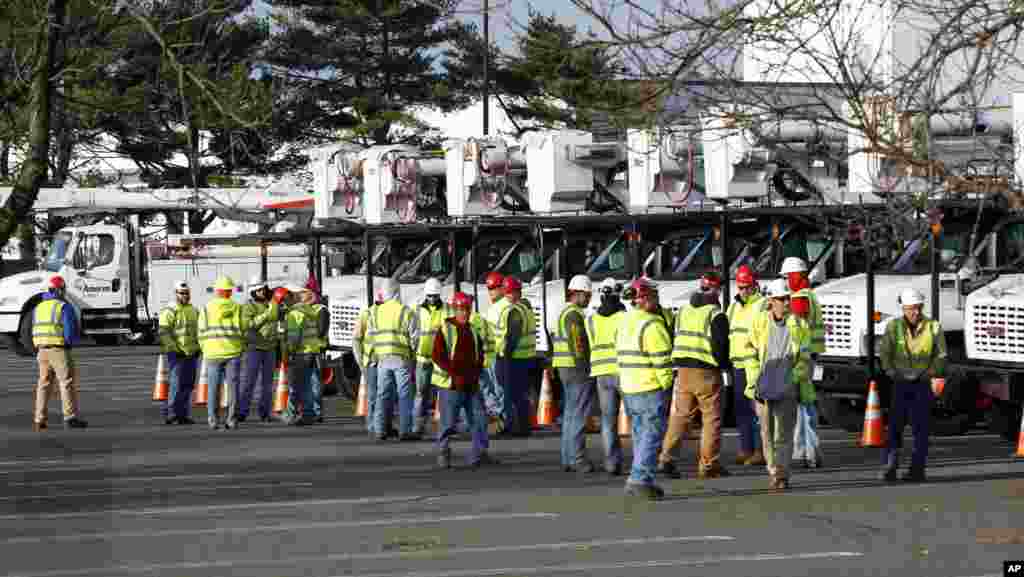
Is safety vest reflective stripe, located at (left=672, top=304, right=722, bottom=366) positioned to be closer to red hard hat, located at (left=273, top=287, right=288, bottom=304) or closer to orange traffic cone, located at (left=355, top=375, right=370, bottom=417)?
orange traffic cone, located at (left=355, top=375, right=370, bottom=417)

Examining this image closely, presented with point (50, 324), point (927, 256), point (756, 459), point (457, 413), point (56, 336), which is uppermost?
point (927, 256)

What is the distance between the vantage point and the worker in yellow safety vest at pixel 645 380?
1557 cm

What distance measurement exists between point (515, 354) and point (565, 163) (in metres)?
3.88

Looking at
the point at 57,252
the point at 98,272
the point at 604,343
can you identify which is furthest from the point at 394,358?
the point at 57,252

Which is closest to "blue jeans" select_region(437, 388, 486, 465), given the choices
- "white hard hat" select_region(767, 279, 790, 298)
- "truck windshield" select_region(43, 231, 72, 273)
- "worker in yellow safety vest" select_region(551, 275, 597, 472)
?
"worker in yellow safety vest" select_region(551, 275, 597, 472)

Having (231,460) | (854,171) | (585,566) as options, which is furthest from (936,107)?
(231,460)

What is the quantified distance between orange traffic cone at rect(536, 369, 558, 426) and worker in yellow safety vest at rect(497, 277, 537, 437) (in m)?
0.72

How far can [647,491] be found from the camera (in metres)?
15.6

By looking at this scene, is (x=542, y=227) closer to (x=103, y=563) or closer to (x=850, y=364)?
(x=850, y=364)

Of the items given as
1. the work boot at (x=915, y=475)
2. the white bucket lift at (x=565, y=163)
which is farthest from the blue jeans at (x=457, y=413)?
the white bucket lift at (x=565, y=163)

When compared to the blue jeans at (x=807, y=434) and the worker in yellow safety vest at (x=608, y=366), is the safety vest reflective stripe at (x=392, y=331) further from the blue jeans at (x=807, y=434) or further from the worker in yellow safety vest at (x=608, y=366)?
the blue jeans at (x=807, y=434)

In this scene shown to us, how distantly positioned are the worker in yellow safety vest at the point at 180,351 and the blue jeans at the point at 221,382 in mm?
719

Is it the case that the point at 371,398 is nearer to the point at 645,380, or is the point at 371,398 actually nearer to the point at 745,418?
the point at 745,418

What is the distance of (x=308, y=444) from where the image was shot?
21250mm
